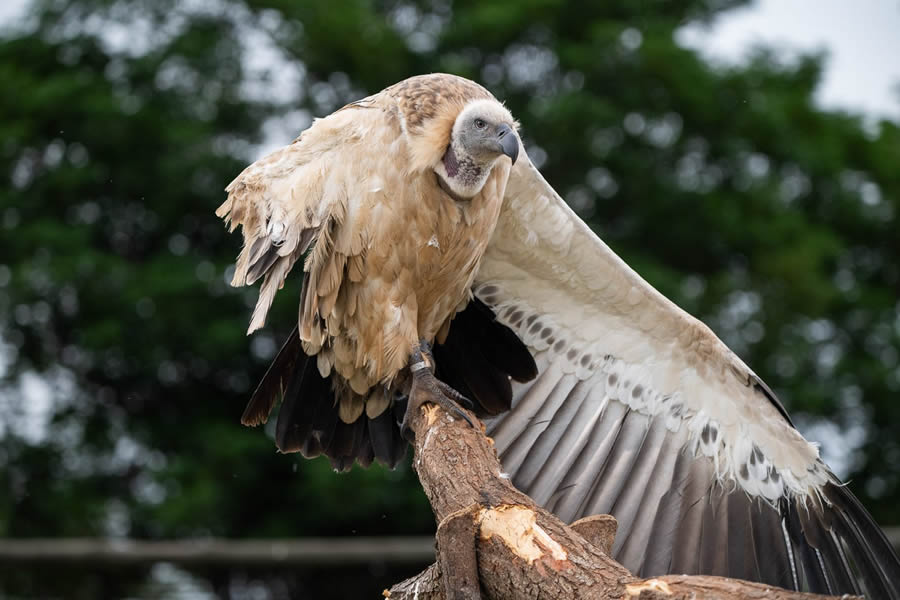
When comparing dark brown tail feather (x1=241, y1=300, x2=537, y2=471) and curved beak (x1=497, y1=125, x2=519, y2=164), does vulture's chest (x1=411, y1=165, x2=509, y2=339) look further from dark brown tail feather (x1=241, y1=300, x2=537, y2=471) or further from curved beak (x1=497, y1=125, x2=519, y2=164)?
dark brown tail feather (x1=241, y1=300, x2=537, y2=471)

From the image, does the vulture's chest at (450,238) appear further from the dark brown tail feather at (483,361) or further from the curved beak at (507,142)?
the dark brown tail feather at (483,361)

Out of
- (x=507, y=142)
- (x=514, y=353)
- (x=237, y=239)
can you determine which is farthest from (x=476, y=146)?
(x=237, y=239)

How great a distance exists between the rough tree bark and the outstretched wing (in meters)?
1.03

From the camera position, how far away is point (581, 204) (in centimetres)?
934

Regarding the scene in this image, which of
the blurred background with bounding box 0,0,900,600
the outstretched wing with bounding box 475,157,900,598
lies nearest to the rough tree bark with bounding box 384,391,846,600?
the outstretched wing with bounding box 475,157,900,598

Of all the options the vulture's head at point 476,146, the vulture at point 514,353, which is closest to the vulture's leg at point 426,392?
the vulture at point 514,353

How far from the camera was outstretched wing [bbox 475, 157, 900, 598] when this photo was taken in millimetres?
4137

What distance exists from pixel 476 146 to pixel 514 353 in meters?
0.97

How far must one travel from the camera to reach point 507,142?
3688 millimetres

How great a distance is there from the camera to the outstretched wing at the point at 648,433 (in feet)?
13.6

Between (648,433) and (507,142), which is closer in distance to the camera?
(507,142)

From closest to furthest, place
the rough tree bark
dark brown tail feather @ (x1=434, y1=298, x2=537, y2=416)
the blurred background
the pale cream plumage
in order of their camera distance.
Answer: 1. the rough tree bark
2. the pale cream plumage
3. dark brown tail feather @ (x1=434, y1=298, x2=537, y2=416)
4. the blurred background

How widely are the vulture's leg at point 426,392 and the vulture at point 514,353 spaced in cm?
1

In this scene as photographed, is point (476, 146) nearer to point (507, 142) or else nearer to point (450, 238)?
point (507, 142)
